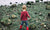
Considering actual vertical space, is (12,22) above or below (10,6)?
below

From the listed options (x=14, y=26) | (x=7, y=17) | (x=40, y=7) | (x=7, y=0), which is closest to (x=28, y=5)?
(x=40, y=7)

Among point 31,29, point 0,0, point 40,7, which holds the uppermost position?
point 0,0

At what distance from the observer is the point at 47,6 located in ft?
32.1

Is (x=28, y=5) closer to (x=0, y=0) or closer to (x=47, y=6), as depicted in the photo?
(x=47, y=6)

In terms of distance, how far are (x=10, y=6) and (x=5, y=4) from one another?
453mm

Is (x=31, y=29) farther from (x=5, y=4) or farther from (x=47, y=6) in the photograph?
(x=5, y=4)

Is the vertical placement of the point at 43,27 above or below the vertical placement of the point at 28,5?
below

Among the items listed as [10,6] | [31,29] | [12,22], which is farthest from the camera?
[10,6]

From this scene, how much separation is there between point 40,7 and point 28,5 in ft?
2.93

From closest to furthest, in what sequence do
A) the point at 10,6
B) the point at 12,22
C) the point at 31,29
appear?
the point at 31,29, the point at 12,22, the point at 10,6

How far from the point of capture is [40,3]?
35.0 ft

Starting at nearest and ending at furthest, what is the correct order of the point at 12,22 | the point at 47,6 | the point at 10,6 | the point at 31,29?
the point at 31,29 < the point at 12,22 < the point at 47,6 < the point at 10,6

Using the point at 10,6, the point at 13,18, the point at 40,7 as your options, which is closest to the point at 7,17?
the point at 13,18

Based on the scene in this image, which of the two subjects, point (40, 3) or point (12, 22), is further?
point (40, 3)
